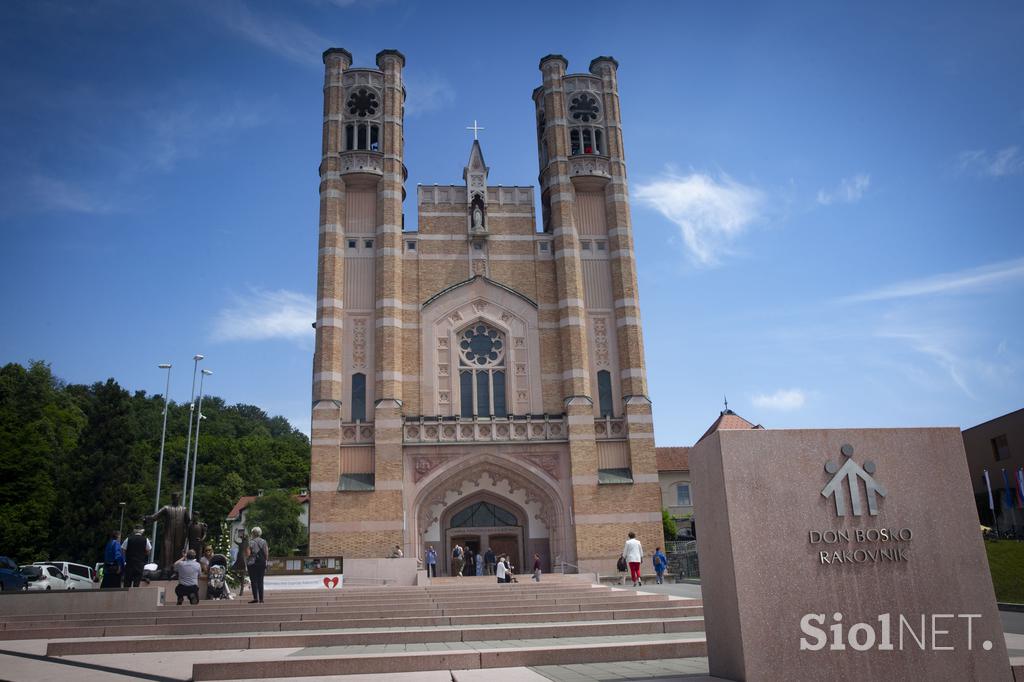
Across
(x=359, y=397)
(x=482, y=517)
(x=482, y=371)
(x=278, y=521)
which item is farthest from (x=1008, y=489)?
(x=278, y=521)

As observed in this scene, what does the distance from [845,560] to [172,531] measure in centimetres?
1463

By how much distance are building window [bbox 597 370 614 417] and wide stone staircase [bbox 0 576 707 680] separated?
15773mm

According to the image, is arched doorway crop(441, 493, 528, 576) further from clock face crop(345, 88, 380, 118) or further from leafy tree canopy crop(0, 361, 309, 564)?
leafy tree canopy crop(0, 361, 309, 564)

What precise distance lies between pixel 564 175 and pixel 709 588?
1158 inches

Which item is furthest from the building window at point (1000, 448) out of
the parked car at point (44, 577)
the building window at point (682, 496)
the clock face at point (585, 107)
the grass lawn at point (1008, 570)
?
the parked car at point (44, 577)

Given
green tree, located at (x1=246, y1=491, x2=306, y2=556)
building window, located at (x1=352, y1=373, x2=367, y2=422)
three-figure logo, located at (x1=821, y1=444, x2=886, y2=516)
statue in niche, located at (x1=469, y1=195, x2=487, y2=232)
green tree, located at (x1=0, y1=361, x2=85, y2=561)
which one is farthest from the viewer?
green tree, located at (x1=246, y1=491, x2=306, y2=556)

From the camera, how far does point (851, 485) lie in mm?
7520

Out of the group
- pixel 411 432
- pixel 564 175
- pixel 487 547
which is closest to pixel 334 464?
pixel 411 432

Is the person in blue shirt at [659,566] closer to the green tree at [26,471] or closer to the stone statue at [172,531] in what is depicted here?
the stone statue at [172,531]

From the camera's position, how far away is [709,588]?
7590 millimetres

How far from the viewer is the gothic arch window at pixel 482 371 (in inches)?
1287

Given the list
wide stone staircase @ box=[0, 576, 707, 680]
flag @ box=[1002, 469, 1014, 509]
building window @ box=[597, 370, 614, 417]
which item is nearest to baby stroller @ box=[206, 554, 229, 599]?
wide stone staircase @ box=[0, 576, 707, 680]

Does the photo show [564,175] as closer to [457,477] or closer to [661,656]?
[457,477]

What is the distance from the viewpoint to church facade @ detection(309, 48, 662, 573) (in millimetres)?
30500
